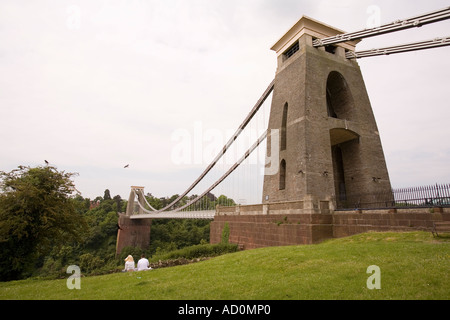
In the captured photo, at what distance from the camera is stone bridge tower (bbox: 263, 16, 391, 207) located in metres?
16.4

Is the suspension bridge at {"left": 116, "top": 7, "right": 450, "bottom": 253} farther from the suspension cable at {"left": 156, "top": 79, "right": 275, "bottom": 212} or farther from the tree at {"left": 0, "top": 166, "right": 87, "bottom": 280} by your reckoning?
the tree at {"left": 0, "top": 166, "right": 87, "bottom": 280}

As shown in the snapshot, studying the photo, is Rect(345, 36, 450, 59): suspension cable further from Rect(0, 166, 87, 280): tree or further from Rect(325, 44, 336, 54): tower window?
Rect(0, 166, 87, 280): tree

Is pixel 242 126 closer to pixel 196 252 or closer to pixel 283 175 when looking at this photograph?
pixel 283 175

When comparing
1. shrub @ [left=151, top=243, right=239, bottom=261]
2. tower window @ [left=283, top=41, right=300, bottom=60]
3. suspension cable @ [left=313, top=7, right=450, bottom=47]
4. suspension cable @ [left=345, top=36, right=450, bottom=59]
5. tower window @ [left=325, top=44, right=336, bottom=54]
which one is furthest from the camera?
tower window @ [left=325, top=44, right=336, bottom=54]

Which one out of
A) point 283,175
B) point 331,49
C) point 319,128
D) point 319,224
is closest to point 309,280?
point 319,224

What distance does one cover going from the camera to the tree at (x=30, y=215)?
12.7m

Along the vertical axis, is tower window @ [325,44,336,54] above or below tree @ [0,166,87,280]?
above

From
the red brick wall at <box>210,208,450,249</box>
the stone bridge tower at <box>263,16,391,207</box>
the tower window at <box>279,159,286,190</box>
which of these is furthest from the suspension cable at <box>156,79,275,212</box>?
the red brick wall at <box>210,208,450,249</box>

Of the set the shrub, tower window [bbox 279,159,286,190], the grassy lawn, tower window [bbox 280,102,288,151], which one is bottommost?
the shrub

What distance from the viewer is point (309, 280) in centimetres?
570

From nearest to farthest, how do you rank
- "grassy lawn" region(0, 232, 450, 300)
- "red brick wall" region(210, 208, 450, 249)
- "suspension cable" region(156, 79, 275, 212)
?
"grassy lawn" region(0, 232, 450, 300) → "red brick wall" region(210, 208, 450, 249) → "suspension cable" region(156, 79, 275, 212)

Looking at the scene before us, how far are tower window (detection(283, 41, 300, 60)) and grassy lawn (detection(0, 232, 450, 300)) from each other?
16055 mm

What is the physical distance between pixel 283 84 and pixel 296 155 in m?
6.65

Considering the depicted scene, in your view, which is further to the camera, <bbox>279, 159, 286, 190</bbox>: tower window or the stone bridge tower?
<bbox>279, 159, 286, 190</bbox>: tower window
